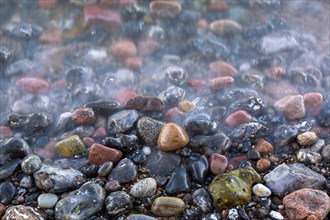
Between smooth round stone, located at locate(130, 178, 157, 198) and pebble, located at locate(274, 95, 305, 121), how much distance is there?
111 centimetres

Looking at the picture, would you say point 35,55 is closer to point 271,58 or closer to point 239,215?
point 271,58

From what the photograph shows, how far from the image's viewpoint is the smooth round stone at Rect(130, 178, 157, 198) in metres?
2.65

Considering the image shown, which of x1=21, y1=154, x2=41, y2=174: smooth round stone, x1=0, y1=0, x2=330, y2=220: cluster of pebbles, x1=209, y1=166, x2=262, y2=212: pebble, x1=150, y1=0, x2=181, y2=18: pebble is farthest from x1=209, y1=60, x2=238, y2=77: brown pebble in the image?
x1=21, y1=154, x2=41, y2=174: smooth round stone

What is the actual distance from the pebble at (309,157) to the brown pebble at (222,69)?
946 millimetres

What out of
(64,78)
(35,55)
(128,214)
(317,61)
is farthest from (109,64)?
(317,61)

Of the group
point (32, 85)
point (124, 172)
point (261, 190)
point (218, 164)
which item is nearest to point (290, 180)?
point (261, 190)

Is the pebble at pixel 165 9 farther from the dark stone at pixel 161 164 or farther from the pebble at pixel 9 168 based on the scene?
the pebble at pixel 9 168

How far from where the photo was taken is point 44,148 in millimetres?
3008

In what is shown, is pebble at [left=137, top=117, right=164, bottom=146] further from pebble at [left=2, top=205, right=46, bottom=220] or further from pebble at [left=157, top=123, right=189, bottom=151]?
pebble at [left=2, top=205, right=46, bottom=220]

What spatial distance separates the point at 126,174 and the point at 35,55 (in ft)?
5.14

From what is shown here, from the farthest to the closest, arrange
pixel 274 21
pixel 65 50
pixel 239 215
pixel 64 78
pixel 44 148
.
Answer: pixel 274 21 < pixel 65 50 < pixel 64 78 < pixel 44 148 < pixel 239 215

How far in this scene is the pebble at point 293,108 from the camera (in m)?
3.12

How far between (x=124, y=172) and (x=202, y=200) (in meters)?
0.52

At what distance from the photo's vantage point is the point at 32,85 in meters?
3.40
